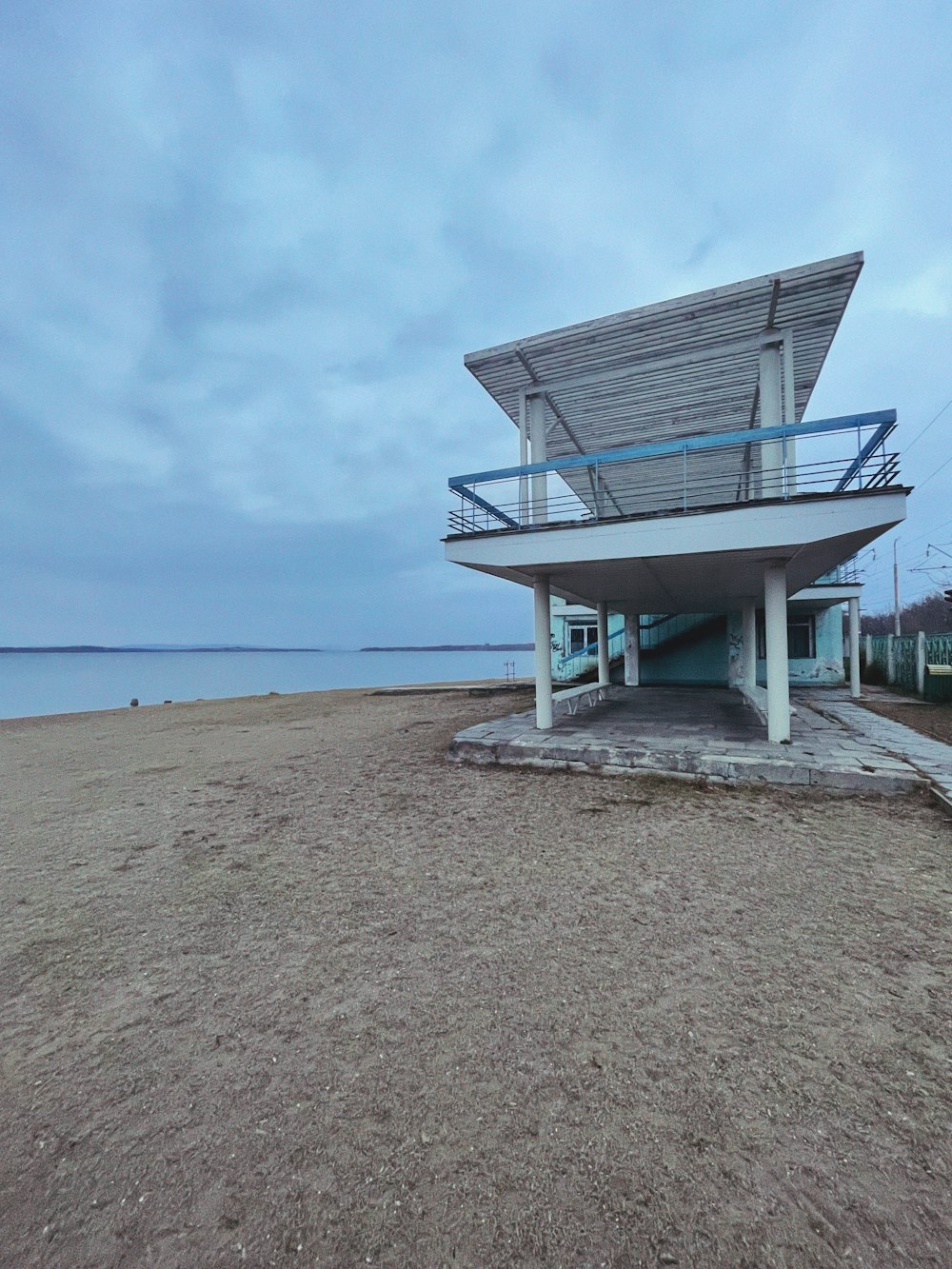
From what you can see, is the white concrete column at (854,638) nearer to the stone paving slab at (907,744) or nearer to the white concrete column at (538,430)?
the stone paving slab at (907,744)

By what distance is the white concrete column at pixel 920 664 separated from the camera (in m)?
14.7

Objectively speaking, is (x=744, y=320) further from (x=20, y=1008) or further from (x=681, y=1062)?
(x=20, y=1008)

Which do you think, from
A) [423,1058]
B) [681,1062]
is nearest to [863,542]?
[681,1062]

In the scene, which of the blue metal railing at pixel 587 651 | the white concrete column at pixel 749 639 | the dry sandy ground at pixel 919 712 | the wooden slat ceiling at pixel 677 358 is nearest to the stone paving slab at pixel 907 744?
the dry sandy ground at pixel 919 712

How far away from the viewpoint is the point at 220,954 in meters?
3.20

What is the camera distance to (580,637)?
70.2ft

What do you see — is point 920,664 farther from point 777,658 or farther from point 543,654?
point 543,654

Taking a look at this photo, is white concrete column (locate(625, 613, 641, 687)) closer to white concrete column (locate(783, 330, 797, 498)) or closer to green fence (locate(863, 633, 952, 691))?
green fence (locate(863, 633, 952, 691))

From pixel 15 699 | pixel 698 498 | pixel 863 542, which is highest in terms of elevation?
pixel 698 498

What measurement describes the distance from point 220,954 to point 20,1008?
922mm

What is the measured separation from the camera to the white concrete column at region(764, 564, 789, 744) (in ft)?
23.7

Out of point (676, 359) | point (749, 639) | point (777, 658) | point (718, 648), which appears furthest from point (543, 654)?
point (718, 648)

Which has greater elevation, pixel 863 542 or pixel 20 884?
pixel 863 542

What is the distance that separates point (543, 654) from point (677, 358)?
5.15 metres
